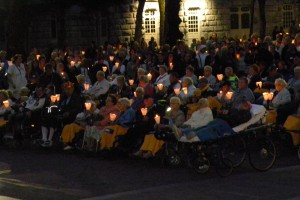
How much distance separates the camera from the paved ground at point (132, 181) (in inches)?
567

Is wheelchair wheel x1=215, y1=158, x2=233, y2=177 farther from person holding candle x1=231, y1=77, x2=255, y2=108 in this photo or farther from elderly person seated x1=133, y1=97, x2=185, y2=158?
person holding candle x1=231, y1=77, x2=255, y2=108

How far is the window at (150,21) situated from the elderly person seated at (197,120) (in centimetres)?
3960

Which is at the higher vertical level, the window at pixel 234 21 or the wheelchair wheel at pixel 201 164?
the window at pixel 234 21

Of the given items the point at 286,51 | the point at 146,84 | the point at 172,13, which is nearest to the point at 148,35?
the point at 172,13

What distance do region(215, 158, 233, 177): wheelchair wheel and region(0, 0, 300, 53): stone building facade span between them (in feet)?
118

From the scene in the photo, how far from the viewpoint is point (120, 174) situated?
55.5 ft

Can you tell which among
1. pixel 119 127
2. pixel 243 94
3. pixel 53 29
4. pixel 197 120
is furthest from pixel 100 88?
pixel 53 29

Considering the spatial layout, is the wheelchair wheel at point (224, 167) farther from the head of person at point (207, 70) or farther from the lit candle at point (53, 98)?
the head of person at point (207, 70)

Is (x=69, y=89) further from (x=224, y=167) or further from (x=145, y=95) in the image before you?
(x=224, y=167)

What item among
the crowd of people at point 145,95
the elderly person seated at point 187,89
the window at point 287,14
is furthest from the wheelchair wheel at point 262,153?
the window at point 287,14

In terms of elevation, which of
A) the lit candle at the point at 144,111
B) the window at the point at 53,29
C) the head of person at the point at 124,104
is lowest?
the lit candle at the point at 144,111

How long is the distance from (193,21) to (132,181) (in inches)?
1659

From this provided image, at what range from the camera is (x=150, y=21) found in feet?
186

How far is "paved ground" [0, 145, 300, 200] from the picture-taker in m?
14.4
